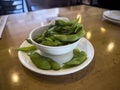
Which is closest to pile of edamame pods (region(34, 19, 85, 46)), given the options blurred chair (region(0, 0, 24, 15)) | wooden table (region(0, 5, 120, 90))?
wooden table (region(0, 5, 120, 90))

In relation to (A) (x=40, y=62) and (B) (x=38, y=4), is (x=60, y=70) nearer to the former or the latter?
(A) (x=40, y=62)

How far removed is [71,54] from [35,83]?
0.16 m

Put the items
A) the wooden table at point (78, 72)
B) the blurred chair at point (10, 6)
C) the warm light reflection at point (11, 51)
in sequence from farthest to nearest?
the blurred chair at point (10, 6)
the warm light reflection at point (11, 51)
the wooden table at point (78, 72)

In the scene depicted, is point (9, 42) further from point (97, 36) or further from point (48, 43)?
point (97, 36)

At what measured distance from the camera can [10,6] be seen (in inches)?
66.9

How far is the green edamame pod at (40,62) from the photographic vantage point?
0.48m

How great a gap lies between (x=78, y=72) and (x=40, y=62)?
14 cm

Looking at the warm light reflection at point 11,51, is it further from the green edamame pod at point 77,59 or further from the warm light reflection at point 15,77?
the green edamame pod at point 77,59

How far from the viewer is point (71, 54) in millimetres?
536

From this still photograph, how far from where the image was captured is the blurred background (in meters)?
1.68

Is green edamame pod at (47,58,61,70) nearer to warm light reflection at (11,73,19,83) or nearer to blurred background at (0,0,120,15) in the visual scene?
warm light reflection at (11,73,19,83)

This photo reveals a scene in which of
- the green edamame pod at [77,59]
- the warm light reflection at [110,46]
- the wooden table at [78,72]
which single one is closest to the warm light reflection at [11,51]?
the wooden table at [78,72]

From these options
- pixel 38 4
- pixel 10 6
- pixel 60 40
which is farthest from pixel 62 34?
pixel 38 4

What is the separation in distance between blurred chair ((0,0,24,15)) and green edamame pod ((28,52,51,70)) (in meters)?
1.32
